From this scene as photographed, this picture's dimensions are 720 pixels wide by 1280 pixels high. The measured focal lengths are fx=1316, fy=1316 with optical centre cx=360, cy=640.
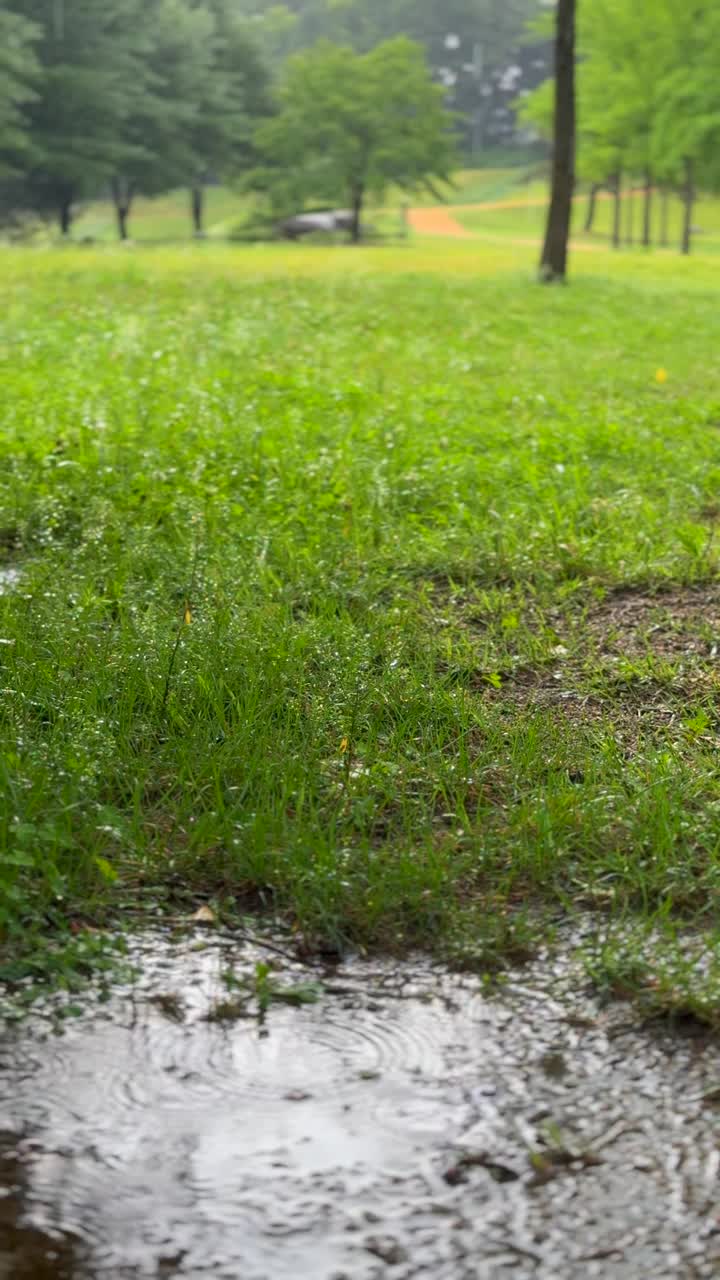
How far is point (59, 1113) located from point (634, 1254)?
3.37ft

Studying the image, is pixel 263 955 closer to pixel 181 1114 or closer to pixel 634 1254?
pixel 181 1114

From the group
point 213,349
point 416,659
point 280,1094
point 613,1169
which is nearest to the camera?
point 613,1169

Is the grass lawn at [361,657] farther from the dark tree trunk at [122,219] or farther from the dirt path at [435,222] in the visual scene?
the dirt path at [435,222]

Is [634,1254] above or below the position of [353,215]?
below

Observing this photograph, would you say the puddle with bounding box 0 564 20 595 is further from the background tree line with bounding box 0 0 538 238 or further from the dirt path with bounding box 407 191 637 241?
the dirt path with bounding box 407 191 637 241

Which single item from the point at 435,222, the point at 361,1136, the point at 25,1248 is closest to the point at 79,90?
the point at 435,222

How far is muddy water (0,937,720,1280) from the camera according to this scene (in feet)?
6.79

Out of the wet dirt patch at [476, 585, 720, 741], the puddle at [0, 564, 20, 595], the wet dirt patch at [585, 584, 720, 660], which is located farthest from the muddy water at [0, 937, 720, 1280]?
the puddle at [0, 564, 20, 595]

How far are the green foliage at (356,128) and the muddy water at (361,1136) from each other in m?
52.6

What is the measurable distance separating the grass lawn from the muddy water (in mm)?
240

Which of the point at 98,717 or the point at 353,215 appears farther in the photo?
the point at 353,215

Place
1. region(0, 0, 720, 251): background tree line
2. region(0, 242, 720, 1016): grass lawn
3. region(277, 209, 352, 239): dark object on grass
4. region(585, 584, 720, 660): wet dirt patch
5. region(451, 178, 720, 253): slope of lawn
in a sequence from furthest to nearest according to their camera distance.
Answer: region(451, 178, 720, 253): slope of lawn → region(277, 209, 352, 239): dark object on grass → region(0, 0, 720, 251): background tree line → region(585, 584, 720, 660): wet dirt patch → region(0, 242, 720, 1016): grass lawn

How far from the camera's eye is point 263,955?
291 centimetres

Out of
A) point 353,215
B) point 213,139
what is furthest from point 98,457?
point 213,139
